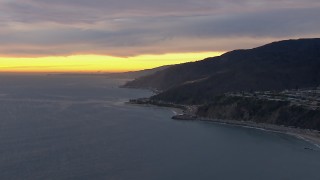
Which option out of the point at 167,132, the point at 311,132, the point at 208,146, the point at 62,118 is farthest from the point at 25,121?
the point at 311,132

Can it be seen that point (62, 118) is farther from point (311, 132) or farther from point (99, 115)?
point (311, 132)

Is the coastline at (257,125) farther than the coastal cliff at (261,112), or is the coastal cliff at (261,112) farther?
the coastal cliff at (261,112)

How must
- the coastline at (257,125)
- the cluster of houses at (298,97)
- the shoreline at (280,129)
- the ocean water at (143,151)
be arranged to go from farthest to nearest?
the cluster of houses at (298,97) < the coastline at (257,125) < the shoreline at (280,129) < the ocean water at (143,151)

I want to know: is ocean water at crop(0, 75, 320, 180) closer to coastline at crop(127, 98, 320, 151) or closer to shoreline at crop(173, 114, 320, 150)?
shoreline at crop(173, 114, 320, 150)

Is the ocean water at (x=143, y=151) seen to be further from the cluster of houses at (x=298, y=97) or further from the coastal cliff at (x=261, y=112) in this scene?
the cluster of houses at (x=298, y=97)

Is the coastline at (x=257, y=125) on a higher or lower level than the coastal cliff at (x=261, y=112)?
lower

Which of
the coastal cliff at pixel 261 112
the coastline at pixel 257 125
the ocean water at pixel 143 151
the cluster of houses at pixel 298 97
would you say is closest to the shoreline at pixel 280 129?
the coastline at pixel 257 125

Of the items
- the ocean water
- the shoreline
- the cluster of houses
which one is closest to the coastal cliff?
the shoreline

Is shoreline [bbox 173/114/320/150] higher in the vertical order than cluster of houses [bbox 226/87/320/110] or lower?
lower

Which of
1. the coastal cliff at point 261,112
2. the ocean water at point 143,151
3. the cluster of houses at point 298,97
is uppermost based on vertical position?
the cluster of houses at point 298,97
